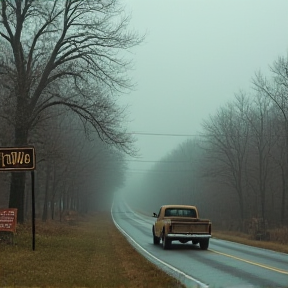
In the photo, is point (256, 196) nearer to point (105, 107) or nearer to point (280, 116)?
point (280, 116)

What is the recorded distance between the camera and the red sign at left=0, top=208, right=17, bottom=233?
1855 cm

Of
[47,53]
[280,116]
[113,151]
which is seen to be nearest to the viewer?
[47,53]

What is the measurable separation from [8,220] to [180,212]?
33.1 feet

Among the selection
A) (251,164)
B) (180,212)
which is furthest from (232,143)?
(180,212)

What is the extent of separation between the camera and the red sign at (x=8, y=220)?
18.5 metres

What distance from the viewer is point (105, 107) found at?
961 inches

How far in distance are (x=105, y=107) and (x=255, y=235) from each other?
58.1ft

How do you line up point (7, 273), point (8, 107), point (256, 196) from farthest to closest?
point (256, 196), point (8, 107), point (7, 273)

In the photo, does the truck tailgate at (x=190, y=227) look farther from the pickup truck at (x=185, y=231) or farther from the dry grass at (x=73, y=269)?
the dry grass at (x=73, y=269)

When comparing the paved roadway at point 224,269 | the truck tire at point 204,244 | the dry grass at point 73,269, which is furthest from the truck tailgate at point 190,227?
the dry grass at point 73,269

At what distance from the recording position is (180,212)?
2566 cm

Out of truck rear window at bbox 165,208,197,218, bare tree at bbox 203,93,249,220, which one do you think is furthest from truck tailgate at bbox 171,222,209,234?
bare tree at bbox 203,93,249,220

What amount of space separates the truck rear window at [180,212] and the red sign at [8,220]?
937 cm

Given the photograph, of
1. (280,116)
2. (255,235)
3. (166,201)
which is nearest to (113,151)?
(280,116)
